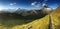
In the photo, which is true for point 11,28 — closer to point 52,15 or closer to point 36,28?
point 36,28

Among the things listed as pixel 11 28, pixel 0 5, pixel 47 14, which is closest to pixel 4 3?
pixel 0 5

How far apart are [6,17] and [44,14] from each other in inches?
42.2

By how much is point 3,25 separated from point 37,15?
0.99 meters

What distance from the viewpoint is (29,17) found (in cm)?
414

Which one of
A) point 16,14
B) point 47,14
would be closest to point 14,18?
point 16,14

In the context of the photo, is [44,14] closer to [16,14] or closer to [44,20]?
[44,20]

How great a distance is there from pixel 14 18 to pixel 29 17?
422 millimetres

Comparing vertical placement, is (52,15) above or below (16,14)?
below

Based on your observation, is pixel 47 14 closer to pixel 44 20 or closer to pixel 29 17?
pixel 44 20

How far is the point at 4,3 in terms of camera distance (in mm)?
4148

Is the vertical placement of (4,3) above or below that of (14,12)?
above

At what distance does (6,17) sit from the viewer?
13.6ft

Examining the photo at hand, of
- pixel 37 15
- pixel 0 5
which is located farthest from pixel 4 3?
pixel 37 15

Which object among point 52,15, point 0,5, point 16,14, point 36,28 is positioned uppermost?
point 0,5
